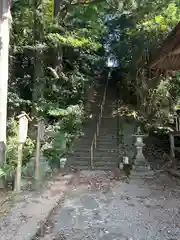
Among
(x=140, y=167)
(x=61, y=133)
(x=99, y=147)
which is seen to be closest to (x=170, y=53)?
(x=140, y=167)

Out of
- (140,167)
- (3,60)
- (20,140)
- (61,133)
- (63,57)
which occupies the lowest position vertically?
(140,167)

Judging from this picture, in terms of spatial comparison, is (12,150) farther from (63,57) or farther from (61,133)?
(63,57)

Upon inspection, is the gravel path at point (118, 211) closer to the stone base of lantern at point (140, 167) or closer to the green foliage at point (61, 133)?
the stone base of lantern at point (140, 167)

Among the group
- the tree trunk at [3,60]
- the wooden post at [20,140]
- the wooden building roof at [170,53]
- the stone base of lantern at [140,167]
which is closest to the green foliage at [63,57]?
the tree trunk at [3,60]

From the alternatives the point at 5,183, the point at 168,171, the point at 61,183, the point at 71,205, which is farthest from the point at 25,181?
the point at 168,171

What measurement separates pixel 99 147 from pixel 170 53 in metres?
5.92

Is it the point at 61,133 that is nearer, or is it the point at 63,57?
the point at 61,133

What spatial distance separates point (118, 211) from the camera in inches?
196

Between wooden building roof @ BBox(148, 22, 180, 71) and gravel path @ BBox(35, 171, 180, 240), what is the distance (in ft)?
8.66

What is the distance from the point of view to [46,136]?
30.1 feet

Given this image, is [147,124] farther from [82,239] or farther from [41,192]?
[82,239]

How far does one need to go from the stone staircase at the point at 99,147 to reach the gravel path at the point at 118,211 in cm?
A: 134

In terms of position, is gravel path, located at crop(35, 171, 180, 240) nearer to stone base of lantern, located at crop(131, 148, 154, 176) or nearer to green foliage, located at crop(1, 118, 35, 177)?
stone base of lantern, located at crop(131, 148, 154, 176)

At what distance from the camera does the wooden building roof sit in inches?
158
